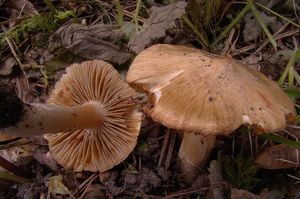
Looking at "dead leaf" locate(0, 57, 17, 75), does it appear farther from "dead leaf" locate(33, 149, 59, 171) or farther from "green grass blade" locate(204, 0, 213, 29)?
"green grass blade" locate(204, 0, 213, 29)

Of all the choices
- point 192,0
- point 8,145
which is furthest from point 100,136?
point 192,0

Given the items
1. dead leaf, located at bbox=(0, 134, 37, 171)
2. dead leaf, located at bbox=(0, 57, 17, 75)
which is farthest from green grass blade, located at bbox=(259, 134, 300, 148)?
dead leaf, located at bbox=(0, 57, 17, 75)

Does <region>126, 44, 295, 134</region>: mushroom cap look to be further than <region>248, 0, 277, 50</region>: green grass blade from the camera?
No

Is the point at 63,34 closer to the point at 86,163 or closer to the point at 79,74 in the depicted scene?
the point at 79,74

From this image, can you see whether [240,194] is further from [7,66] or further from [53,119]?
[7,66]

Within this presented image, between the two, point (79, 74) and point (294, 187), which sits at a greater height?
point (79, 74)

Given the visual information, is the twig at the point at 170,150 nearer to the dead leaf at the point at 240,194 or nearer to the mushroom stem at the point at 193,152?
the mushroom stem at the point at 193,152

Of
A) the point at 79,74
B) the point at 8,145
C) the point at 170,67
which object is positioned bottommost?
the point at 8,145

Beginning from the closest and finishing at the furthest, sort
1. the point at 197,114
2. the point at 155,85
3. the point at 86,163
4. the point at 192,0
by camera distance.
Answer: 1. the point at 197,114
2. the point at 155,85
3. the point at 86,163
4. the point at 192,0
